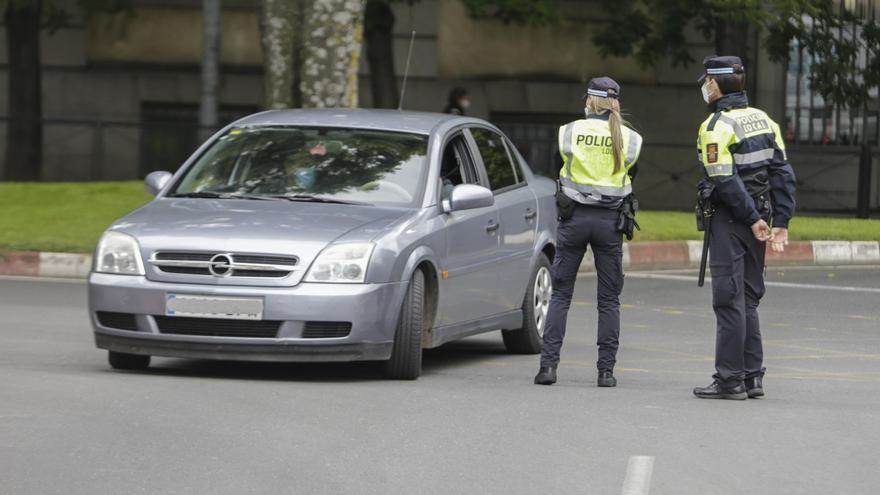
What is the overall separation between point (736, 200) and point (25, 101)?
2127cm

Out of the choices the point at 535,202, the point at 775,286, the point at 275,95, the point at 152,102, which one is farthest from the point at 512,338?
the point at 152,102

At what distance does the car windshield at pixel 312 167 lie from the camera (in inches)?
408

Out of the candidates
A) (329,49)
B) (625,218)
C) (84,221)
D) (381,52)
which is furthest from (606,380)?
(381,52)

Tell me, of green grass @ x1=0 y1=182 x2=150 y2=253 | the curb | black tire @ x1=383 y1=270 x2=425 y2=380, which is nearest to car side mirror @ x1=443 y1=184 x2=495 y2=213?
black tire @ x1=383 y1=270 x2=425 y2=380

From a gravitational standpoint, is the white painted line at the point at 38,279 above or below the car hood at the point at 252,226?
below

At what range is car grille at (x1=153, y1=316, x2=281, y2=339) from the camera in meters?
9.41

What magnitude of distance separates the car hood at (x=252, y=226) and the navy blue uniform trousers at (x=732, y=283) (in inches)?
69.3

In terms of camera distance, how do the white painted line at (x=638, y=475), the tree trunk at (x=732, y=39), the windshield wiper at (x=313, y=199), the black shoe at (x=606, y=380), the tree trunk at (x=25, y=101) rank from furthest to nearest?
the tree trunk at (x=25, y=101) < the tree trunk at (x=732, y=39) < the windshield wiper at (x=313, y=199) < the black shoe at (x=606, y=380) < the white painted line at (x=638, y=475)

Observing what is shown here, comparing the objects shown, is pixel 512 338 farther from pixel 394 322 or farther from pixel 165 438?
pixel 165 438

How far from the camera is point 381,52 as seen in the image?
2764 centimetres

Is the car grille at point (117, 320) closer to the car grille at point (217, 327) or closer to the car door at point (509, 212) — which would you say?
the car grille at point (217, 327)

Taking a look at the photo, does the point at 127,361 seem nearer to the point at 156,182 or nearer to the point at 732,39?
the point at 156,182

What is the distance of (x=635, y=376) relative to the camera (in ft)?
34.3

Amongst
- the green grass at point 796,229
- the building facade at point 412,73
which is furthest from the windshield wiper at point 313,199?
the building facade at point 412,73
